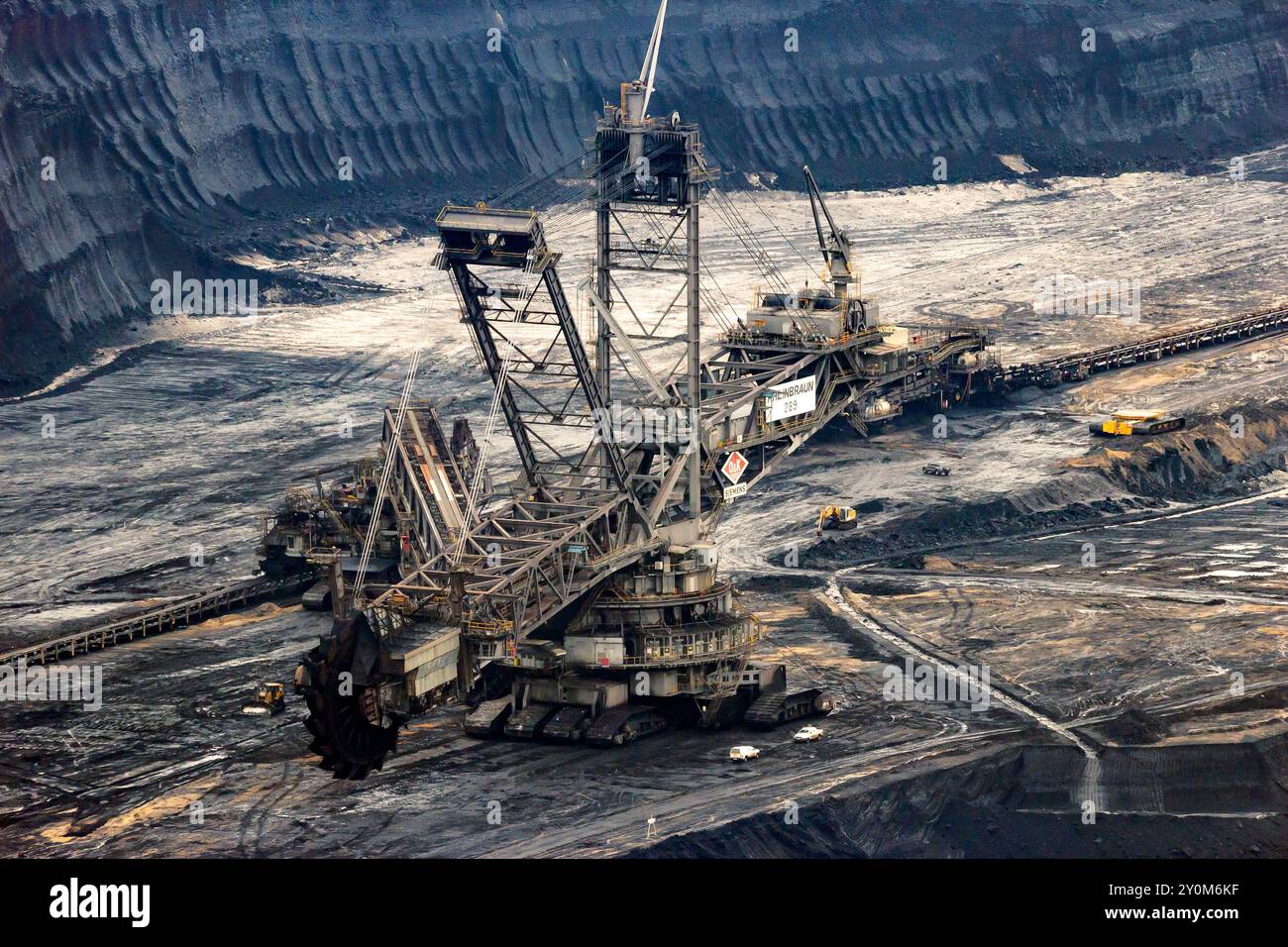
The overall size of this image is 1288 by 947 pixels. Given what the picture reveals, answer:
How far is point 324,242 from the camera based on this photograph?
152250 millimetres

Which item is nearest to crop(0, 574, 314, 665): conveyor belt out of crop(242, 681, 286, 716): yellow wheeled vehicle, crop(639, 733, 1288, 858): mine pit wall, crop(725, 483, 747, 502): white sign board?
crop(242, 681, 286, 716): yellow wheeled vehicle

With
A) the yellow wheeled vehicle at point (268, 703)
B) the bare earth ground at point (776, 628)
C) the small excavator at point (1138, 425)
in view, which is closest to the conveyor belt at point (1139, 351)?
the bare earth ground at point (776, 628)

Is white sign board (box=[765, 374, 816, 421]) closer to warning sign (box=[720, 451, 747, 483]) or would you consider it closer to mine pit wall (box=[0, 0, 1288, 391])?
warning sign (box=[720, 451, 747, 483])

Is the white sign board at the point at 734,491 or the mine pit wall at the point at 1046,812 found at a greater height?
the white sign board at the point at 734,491

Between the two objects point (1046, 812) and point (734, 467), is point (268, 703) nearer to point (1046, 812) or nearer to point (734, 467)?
point (734, 467)

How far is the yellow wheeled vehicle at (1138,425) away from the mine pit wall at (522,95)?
2268 inches

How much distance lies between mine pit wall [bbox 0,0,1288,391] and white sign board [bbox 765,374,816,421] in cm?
5676

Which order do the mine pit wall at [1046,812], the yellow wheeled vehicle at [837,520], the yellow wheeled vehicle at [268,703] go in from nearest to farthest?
the mine pit wall at [1046,812], the yellow wheeled vehicle at [268,703], the yellow wheeled vehicle at [837,520]

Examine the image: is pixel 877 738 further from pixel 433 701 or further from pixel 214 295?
pixel 214 295

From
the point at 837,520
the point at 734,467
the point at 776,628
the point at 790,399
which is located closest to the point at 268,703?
the point at 734,467

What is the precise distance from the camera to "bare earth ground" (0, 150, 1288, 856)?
6650cm

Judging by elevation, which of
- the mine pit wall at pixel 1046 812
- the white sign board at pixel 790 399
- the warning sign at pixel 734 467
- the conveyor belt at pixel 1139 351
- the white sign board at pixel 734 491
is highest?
the conveyor belt at pixel 1139 351

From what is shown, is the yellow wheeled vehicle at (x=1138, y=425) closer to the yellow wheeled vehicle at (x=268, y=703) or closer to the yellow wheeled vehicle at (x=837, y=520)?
the yellow wheeled vehicle at (x=837, y=520)

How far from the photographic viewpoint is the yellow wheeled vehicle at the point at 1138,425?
360ft
